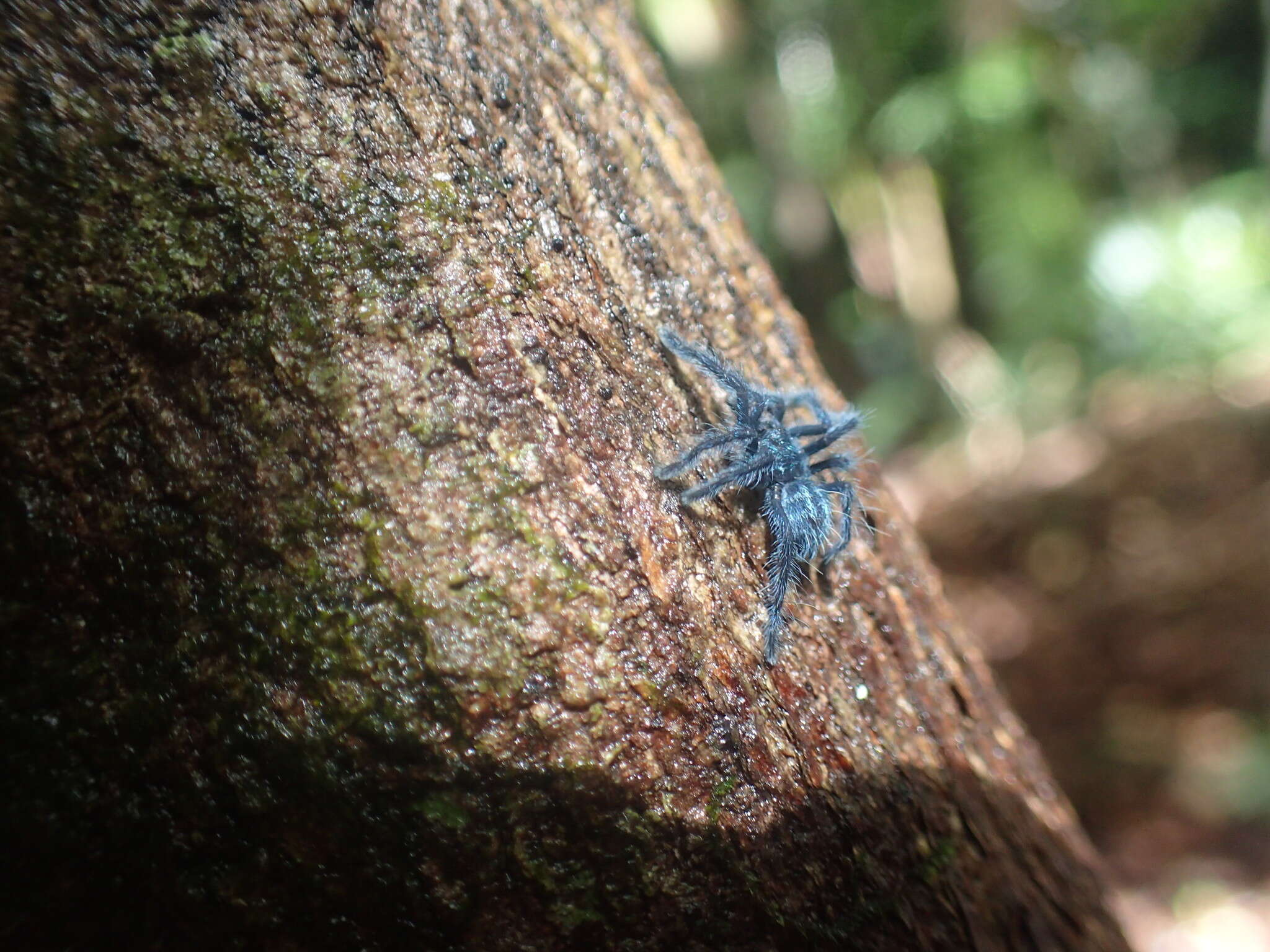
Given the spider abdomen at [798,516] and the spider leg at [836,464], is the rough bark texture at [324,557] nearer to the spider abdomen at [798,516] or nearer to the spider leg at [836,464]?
the spider abdomen at [798,516]

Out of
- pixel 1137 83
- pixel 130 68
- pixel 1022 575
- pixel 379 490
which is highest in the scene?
pixel 1137 83

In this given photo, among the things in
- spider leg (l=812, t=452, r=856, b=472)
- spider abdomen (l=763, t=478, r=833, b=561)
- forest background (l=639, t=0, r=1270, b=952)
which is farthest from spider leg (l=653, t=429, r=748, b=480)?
forest background (l=639, t=0, r=1270, b=952)

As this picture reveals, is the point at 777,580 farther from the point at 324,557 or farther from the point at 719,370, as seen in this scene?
the point at 324,557

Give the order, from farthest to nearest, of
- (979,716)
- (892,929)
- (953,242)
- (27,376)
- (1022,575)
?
(953,242) < (1022,575) < (979,716) < (892,929) < (27,376)

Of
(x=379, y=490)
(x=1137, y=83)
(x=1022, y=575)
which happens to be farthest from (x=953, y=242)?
(x=379, y=490)

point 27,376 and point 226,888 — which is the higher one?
point 27,376

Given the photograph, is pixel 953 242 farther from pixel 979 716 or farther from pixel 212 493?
pixel 212 493

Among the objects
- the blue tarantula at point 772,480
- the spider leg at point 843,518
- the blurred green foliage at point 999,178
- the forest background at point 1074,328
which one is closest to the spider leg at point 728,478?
the blue tarantula at point 772,480
